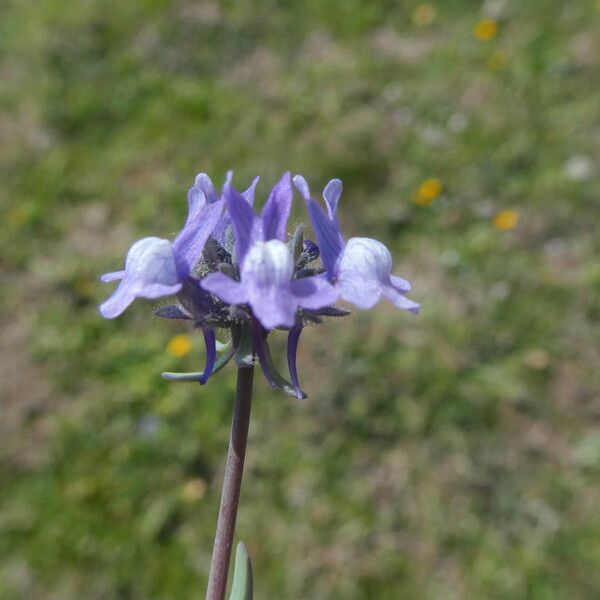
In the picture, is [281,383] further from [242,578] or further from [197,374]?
[242,578]

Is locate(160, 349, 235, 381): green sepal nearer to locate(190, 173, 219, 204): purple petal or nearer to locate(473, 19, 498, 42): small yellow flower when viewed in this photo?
locate(190, 173, 219, 204): purple petal

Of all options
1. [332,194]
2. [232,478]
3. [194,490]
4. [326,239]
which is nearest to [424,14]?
[194,490]

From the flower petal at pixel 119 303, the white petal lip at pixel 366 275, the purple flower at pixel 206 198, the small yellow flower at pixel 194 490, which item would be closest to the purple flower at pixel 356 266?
the white petal lip at pixel 366 275

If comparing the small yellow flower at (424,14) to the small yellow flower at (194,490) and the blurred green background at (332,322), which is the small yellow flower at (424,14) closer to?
the blurred green background at (332,322)

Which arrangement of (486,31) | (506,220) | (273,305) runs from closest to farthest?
1. (273,305)
2. (506,220)
3. (486,31)

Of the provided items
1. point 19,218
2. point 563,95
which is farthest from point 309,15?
point 19,218

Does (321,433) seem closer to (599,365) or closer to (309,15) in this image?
(599,365)

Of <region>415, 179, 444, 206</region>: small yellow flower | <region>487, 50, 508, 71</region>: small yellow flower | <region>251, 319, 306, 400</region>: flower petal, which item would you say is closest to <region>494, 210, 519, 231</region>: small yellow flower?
<region>415, 179, 444, 206</region>: small yellow flower
